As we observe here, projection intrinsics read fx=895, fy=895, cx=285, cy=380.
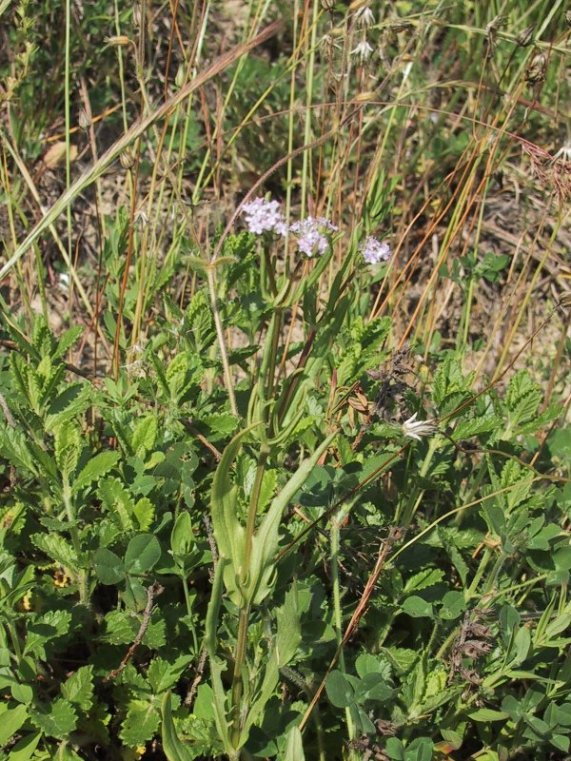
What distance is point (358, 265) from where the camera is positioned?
61.1 inches

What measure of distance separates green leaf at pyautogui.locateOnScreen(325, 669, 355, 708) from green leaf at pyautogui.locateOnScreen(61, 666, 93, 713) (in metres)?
0.35

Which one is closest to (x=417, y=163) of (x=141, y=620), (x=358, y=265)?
(x=358, y=265)

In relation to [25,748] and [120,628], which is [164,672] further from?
[25,748]

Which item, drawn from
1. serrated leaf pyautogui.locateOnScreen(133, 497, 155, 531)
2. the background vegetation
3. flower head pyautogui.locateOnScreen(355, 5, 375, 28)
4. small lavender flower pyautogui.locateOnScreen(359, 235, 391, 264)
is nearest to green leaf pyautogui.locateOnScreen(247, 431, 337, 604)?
the background vegetation

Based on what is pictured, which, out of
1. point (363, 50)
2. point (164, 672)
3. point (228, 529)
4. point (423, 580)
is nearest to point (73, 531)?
point (164, 672)

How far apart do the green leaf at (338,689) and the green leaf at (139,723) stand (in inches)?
11.1

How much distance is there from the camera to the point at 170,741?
47.0 inches

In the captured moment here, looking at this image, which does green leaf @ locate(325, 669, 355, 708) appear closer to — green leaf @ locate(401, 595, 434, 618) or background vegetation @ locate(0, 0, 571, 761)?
background vegetation @ locate(0, 0, 571, 761)

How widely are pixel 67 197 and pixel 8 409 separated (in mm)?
427

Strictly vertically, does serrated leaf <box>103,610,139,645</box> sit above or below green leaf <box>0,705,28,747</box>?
above

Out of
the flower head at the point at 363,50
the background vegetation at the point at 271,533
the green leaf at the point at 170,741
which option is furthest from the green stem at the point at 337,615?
the flower head at the point at 363,50

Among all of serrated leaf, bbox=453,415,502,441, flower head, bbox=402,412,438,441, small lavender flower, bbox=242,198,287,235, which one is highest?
small lavender flower, bbox=242,198,287,235

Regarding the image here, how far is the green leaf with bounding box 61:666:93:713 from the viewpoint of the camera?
133 centimetres

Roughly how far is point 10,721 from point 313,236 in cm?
82
